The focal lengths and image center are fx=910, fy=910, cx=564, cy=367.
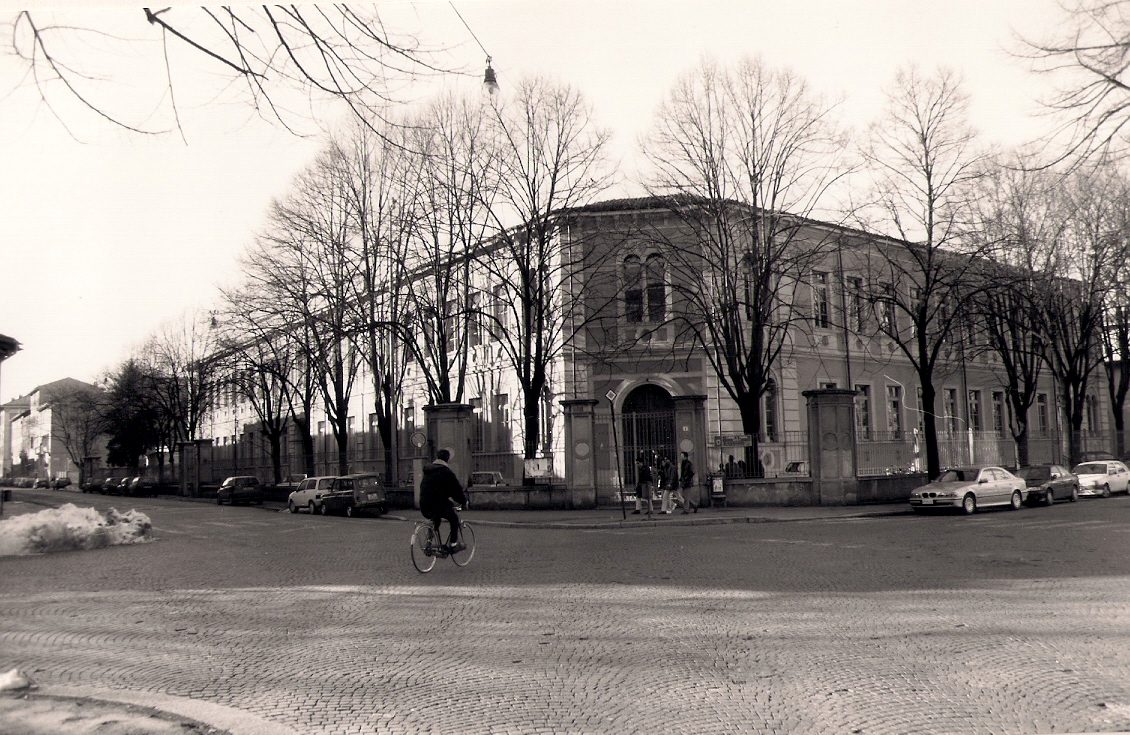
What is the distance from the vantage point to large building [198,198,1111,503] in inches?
936

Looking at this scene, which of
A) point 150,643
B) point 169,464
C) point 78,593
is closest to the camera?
point 150,643

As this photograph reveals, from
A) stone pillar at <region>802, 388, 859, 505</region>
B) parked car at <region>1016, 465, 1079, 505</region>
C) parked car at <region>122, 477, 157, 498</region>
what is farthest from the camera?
parked car at <region>122, 477, 157, 498</region>

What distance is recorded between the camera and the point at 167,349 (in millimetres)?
31688

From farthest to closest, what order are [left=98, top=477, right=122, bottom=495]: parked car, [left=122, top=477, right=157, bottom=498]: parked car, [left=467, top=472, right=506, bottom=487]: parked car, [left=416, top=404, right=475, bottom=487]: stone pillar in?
[left=98, top=477, right=122, bottom=495]: parked car → [left=122, top=477, right=157, bottom=498]: parked car → [left=467, top=472, right=506, bottom=487]: parked car → [left=416, top=404, right=475, bottom=487]: stone pillar

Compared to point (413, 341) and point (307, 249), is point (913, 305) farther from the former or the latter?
point (307, 249)

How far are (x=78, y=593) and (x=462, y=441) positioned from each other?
15877 mm

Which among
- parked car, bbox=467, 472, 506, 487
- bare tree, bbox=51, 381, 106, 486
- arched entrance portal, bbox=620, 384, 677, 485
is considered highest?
bare tree, bbox=51, 381, 106, 486

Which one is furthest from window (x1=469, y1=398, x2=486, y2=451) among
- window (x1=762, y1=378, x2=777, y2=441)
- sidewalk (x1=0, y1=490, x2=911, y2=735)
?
sidewalk (x1=0, y1=490, x2=911, y2=735)

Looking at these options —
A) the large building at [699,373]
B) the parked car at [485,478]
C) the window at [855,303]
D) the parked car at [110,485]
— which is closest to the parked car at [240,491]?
the large building at [699,373]

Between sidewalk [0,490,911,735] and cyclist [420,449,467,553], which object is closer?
sidewalk [0,490,911,735]

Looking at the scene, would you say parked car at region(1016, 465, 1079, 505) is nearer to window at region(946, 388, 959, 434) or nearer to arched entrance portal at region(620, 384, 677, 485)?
window at region(946, 388, 959, 434)

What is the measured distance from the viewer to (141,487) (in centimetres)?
3388

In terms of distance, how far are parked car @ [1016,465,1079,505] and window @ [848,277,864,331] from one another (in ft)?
20.7

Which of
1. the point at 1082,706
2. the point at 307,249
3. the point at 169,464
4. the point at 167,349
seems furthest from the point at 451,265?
the point at 1082,706
